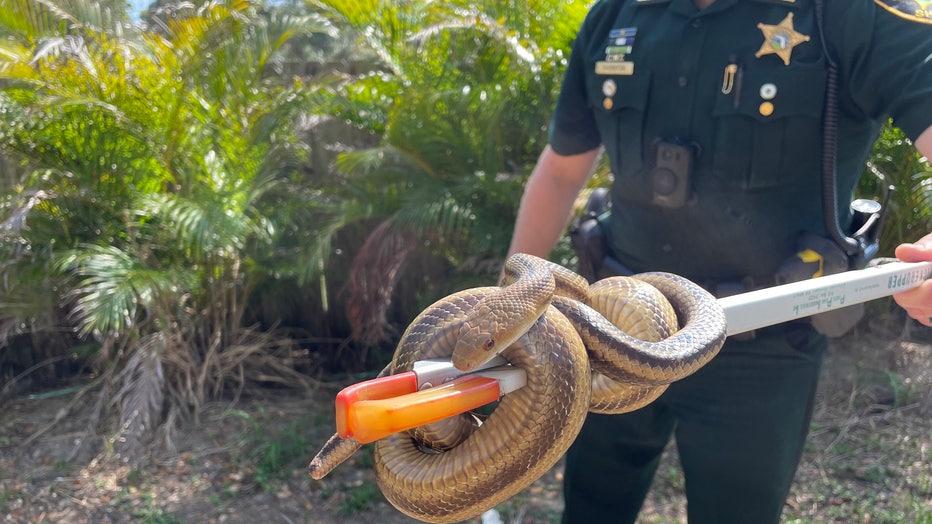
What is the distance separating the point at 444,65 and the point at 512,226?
108 cm

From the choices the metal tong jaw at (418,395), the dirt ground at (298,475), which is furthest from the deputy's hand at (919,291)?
the dirt ground at (298,475)

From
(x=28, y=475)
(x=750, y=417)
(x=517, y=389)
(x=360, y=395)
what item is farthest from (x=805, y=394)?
(x=28, y=475)

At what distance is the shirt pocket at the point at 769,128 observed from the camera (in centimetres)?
192

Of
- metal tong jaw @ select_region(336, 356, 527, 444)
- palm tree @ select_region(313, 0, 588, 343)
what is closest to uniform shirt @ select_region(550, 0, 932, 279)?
metal tong jaw @ select_region(336, 356, 527, 444)

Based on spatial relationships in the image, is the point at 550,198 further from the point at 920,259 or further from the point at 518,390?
the point at 518,390

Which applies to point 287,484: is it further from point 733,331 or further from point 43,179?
point 733,331

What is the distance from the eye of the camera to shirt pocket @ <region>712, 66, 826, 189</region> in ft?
6.31

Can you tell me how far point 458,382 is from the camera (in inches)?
40.9

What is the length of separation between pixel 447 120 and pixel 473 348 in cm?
351

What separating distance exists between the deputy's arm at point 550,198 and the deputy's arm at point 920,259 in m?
0.98

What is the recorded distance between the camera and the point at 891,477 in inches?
157

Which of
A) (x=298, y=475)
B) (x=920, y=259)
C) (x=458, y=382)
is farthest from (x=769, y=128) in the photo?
(x=298, y=475)

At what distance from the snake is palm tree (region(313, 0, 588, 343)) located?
303 centimetres

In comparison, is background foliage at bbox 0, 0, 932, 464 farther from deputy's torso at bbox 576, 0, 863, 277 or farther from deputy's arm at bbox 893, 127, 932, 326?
deputy's arm at bbox 893, 127, 932, 326
